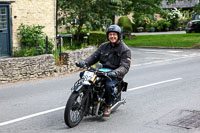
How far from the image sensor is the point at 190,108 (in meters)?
8.96

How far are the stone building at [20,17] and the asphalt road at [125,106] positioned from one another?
4735 millimetres

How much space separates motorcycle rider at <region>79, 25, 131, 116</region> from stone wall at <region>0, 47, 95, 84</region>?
5534mm

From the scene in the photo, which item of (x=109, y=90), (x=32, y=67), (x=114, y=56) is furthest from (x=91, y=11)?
(x=109, y=90)

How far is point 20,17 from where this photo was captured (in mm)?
18531

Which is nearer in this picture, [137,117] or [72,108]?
[72,108]

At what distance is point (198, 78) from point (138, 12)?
1757cm

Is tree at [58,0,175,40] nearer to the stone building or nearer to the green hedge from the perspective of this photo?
the green hedge

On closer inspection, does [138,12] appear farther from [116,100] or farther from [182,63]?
[116,100]

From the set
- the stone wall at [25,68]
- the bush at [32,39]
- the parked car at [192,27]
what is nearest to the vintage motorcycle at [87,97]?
the stone wall at [25,68]

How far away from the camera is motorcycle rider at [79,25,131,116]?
7737mm

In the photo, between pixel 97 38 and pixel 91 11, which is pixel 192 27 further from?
pixel 91 11

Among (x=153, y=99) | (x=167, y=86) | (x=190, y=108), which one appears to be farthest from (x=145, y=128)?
(x=167, y=86)

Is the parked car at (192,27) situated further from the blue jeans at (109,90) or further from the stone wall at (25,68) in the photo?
the blue jeans at (109,90)

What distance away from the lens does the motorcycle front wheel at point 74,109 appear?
273 inches
